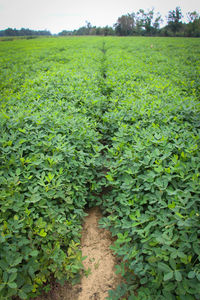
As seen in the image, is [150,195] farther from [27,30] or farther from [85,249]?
[27,30]

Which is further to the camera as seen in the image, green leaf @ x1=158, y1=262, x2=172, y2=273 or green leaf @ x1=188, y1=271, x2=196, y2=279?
green leaf @ x1=158, y1=262, x2=172, y2=273

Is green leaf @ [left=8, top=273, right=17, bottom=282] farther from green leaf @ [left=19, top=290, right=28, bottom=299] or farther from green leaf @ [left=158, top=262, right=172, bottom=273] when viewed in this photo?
green leaf @ [left=158, top=262, right=172, bottom=273]

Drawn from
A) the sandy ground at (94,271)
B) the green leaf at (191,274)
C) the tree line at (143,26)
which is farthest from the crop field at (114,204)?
the tree line at (143,26)

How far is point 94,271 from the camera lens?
2184mm

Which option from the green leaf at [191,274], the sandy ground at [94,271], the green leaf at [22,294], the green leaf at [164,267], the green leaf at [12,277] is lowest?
the sandy ground at [94,271]

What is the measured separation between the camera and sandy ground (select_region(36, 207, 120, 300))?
1.97 meters

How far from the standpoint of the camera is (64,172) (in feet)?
7.60

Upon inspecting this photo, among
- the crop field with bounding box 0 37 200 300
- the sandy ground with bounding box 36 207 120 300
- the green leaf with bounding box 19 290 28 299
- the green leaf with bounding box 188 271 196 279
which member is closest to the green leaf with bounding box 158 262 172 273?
the crop field with bounding box 0 37 200 300

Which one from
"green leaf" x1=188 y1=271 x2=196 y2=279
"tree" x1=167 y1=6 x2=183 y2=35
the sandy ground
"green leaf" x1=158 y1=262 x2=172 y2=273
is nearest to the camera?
"green leaf" x1=188 y1=271 x2=196 y2=279

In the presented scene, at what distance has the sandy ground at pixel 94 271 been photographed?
197 cm

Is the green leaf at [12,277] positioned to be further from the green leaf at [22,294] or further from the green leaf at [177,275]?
the green leaf at [177,275]

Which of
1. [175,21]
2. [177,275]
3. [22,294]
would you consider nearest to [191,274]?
[177,275]

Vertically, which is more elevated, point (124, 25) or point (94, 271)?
point (124, 25)

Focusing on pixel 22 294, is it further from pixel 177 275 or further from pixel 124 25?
pixel 124 25
